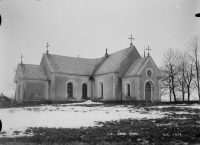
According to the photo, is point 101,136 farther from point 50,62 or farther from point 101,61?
point 101,61

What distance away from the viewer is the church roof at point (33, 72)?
30.9 metres

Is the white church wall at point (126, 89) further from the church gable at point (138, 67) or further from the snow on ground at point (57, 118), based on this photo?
the snow on ground at point (57, 118)

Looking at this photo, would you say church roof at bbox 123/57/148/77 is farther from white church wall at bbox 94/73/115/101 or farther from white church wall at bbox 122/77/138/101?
white church wall at bbox 94/73/115/101

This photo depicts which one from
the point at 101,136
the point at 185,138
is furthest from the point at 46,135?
the point at 185,138

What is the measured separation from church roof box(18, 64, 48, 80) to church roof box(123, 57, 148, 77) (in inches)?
457

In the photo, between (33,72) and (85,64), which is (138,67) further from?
(33,72)

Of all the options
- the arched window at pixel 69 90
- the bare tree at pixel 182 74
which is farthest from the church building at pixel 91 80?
the bare tree at pixel 182 74

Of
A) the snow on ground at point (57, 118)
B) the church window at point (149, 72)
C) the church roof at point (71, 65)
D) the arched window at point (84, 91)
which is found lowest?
the snow on ground at point (57, 118)

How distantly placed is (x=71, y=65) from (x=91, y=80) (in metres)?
3.86

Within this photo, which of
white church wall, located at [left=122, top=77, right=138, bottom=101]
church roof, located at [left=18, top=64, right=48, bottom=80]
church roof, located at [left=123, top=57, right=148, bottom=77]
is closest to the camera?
white church wall, located at [left=122, top=77, right=138, bottom=101]

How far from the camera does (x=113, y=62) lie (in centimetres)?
3328

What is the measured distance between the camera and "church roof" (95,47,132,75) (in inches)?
1245

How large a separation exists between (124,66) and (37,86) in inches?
489

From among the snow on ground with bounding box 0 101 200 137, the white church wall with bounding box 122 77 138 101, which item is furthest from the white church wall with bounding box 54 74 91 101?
the snow on ground with bounding box 0 101 200 137
